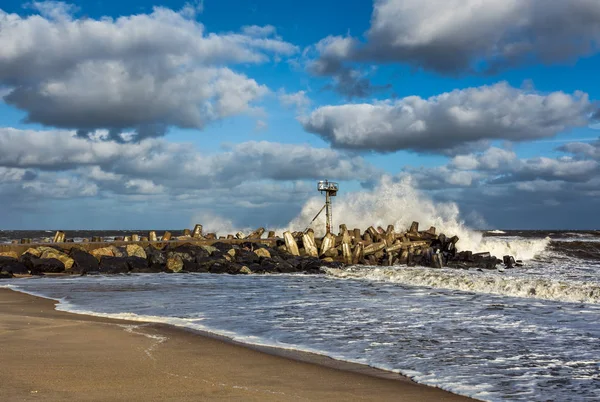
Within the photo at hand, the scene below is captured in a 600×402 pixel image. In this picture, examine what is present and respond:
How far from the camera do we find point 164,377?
5164 mm

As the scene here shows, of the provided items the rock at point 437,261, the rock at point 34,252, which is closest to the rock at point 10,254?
the rock at point 34,252

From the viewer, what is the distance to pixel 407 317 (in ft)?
31.1

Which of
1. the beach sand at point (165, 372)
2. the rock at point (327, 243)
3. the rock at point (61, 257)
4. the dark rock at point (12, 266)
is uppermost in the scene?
the rock at point (327, 243)

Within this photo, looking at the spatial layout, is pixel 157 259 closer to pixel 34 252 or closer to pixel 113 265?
pixel 113 265

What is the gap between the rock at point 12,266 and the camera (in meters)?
17.5

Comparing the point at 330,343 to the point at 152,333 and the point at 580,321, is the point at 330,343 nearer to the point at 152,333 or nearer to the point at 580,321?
the point at 152,333

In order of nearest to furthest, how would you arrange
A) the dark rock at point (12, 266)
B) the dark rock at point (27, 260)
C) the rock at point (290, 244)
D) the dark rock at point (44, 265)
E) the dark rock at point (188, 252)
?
the dark rock at point (12, 266) < the dark rock at point (44, 265) < the dark rock at point (27, 260) < the dark rock at point (188, 252) < the rock at point (290, 244)

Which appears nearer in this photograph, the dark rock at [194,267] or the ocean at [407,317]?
the ocean at [407,317]

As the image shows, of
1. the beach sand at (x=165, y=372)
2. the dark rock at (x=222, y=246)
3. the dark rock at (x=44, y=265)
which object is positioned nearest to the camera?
the beach sand at (x=165, y=372)

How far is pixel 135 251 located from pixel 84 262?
2.47 meters

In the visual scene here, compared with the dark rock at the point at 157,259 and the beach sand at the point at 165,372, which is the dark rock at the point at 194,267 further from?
the beach sand at the point at 165,372

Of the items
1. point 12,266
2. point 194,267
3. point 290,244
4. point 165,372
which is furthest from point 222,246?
point 165,372

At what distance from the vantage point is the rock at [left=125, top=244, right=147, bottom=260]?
2078 cm

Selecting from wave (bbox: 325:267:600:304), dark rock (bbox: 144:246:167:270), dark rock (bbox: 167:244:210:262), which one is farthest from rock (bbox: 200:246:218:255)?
wave (bbox: 325:267:600:304)
